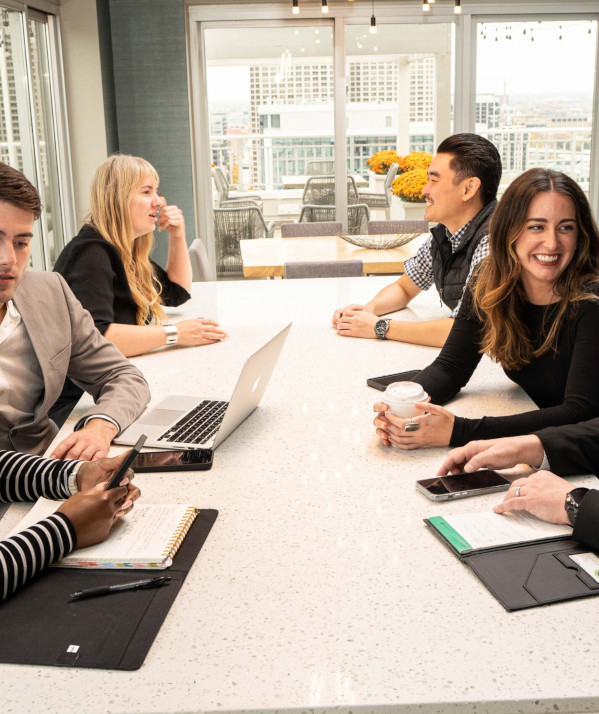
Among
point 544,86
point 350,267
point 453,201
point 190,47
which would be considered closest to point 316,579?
point 453,201

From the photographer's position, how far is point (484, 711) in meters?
0.86

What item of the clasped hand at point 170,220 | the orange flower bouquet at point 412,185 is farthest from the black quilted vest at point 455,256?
the orange flower bouquet at point 412,185

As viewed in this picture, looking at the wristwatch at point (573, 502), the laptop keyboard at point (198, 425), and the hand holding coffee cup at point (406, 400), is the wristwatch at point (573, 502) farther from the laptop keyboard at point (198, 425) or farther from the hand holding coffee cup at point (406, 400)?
the laptop keyboard at point (198, 425)

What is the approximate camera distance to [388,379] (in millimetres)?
2057

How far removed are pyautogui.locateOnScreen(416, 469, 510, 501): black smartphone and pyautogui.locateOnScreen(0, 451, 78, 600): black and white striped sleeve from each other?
606 mm

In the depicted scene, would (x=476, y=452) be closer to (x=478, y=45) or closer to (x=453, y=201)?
(x=453, y=201)

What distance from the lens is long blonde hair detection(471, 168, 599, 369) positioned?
5.99 feet

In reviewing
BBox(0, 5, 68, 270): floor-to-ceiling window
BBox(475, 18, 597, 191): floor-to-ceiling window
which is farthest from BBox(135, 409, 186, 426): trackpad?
BBox(475, 18, 597, 191): floor-to-ceiling window

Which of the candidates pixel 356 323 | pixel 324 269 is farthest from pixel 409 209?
pixel 356 323

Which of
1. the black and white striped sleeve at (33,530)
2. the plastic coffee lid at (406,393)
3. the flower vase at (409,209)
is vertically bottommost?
the black and white striped sleeve at (33,530)

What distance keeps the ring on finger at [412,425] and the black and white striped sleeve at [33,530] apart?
0.65 metres

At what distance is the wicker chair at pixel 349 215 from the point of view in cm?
641

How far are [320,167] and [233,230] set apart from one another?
2.89 feet

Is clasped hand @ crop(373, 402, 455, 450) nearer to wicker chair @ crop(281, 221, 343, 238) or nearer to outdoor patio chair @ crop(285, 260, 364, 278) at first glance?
outdoor patio chair @ crop(285, 260, 364, 278)
